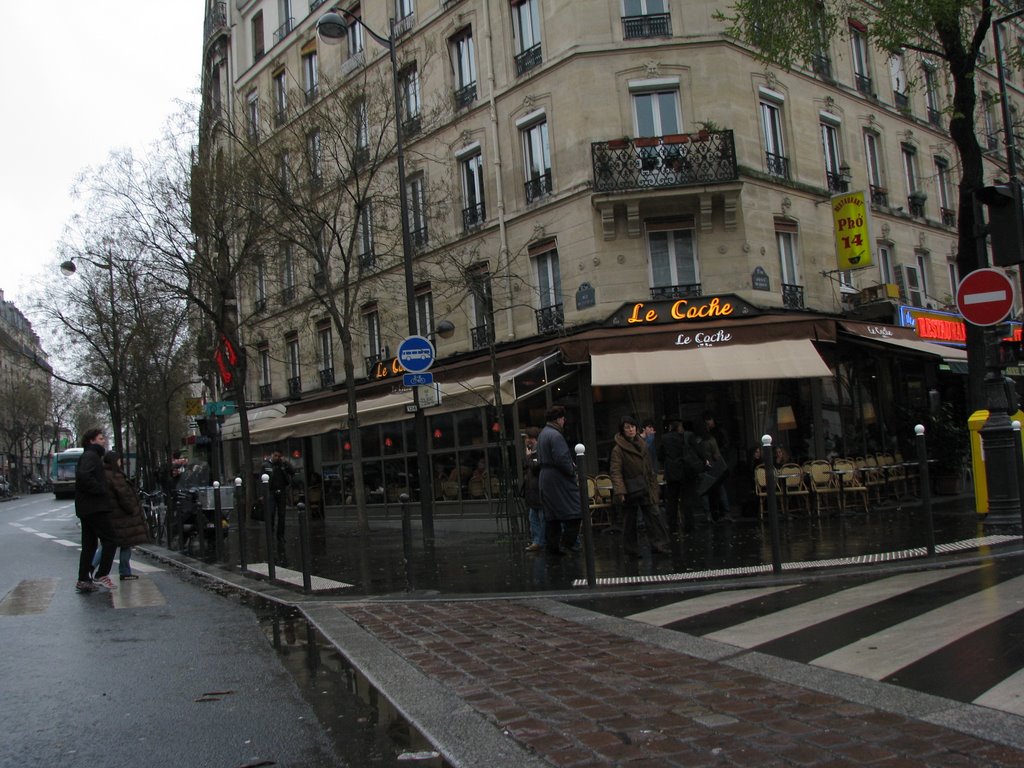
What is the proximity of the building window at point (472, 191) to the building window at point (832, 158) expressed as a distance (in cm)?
752

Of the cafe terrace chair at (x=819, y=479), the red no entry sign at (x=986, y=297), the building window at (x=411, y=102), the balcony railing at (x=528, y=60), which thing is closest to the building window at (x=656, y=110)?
the balcony railing at (x=528, y=60)

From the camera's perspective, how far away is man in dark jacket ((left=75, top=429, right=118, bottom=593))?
9.34m

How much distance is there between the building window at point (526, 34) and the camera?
18.4 m

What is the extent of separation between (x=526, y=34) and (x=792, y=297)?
311 inches

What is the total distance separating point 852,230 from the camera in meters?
18.3

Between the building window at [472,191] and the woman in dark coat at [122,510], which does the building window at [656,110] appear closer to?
the building window at [472,191]

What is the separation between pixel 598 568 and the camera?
9.30 m

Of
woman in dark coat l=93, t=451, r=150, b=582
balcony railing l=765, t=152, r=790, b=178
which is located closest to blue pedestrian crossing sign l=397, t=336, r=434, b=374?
woman in dark coat l=93, t=451, r=150, b=582

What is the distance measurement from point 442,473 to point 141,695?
14.4 meters

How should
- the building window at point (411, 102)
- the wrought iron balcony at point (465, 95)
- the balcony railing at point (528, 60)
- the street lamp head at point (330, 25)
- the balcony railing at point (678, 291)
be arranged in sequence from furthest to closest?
1. the wrought iron balcony at point (465, 95)
2. the building window at point (411, 102)
3. the balcony railing at point (528, 60)
4. the balcony railing at point (678, 291)
5. the street lamp head at point (330, 25)

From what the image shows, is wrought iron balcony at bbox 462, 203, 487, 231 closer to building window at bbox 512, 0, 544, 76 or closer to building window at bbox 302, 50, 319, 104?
building window at bbox 512, 0, 544, 76

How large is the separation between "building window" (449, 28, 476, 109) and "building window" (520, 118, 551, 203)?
82.0 inches

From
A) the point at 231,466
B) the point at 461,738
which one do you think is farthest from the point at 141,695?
the point at 231,466

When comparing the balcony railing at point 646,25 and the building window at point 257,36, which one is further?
the building window at point 257,36
